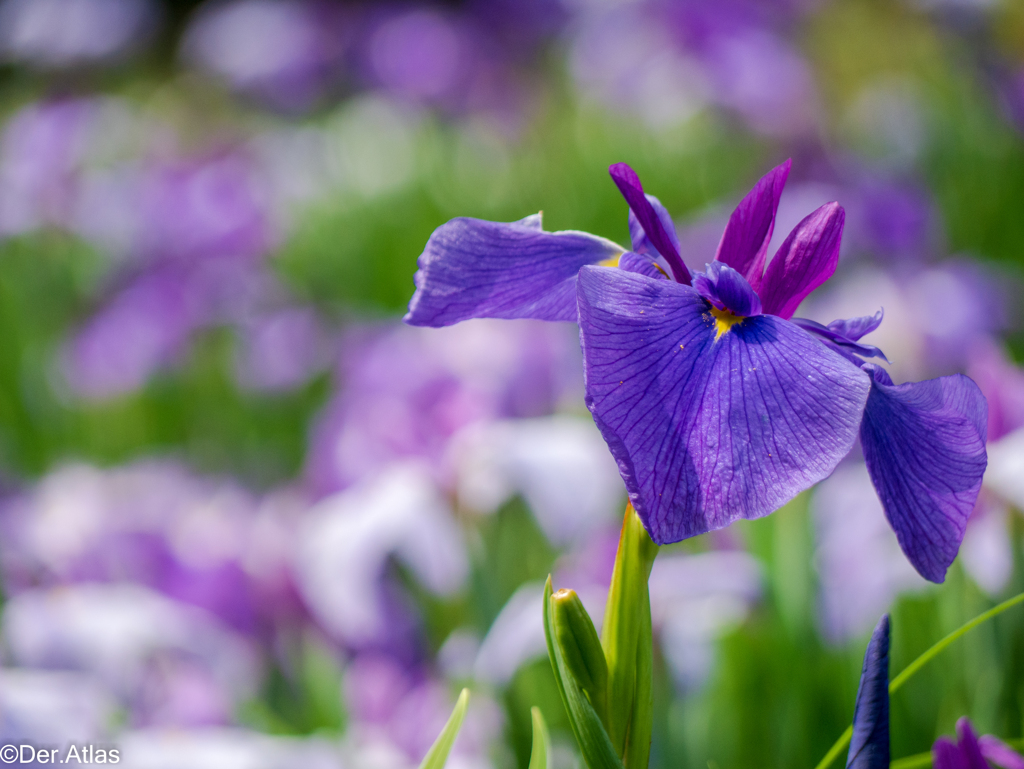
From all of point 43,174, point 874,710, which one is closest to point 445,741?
point 874,710

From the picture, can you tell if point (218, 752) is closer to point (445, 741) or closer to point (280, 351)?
point (445, 741)

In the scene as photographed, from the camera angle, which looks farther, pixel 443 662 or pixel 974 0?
pixel 974 0

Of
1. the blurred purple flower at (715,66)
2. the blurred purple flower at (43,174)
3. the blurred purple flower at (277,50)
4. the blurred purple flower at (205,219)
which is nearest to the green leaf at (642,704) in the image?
the blurred purple flower at (205,219)

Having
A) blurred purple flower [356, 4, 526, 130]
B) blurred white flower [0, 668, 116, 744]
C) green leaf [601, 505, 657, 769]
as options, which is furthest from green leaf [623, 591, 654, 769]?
blurred purple flower [356, 4, 526, 130]

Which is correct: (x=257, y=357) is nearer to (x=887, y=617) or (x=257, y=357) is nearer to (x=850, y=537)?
(x=850, y=537)

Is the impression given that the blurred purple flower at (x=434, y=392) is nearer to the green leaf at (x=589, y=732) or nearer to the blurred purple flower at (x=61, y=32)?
the green leaf at (x=589, y=732)

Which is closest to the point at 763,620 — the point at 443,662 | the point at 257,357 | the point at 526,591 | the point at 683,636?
the point at 683,636

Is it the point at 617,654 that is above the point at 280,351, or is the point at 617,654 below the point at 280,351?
below
